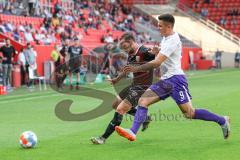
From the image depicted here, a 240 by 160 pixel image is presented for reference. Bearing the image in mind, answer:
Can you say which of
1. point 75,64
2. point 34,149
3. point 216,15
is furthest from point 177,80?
point 216,15

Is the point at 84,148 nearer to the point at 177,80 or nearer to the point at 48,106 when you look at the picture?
the point at 177,80

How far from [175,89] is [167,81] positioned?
0.58 ft

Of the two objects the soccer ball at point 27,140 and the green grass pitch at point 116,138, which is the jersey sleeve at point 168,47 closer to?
the green grass pitch at point 116,138

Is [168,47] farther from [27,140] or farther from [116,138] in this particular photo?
[27,140]

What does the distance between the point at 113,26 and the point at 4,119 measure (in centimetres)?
2997

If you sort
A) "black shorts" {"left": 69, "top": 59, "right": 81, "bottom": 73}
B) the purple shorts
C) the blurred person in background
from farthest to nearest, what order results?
"black shorts" {"left": 69, "top": 59, "right": 81, "bottom": 73} < the blurred person in background < the purple shorts

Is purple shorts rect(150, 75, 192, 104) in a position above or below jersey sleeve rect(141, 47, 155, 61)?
below

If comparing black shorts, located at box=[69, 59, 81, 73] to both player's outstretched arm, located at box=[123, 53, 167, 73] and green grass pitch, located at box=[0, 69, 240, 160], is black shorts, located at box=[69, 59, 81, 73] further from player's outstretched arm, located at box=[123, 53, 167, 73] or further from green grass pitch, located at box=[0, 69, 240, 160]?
player's outstretched arm, located at box=[123, 53, 167, 73]

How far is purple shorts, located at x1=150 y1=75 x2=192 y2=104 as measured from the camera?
30.8ft

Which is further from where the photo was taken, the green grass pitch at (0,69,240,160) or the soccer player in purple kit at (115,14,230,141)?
the soccer player in purple kit at (115,14,230,141)

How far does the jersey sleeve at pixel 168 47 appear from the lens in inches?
359

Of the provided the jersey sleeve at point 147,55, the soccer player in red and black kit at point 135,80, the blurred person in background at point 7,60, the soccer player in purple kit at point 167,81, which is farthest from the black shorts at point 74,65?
the soccer player in purple kit at point 167,81

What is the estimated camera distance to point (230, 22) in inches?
2184

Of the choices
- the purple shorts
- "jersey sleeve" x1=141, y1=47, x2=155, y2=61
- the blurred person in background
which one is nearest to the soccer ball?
the purple shorts
